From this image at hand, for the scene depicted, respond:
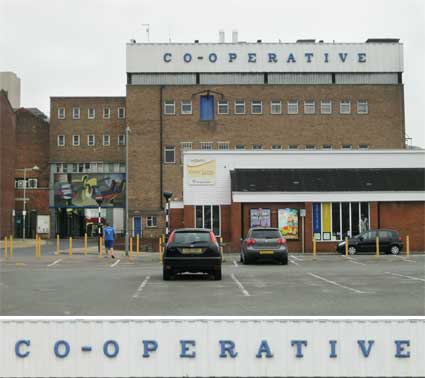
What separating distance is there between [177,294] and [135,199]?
158ft

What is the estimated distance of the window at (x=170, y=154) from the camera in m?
64.7

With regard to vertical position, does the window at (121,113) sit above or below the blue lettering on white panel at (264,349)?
above

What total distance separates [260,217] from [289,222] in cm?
177

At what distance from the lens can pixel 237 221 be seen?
41656mm

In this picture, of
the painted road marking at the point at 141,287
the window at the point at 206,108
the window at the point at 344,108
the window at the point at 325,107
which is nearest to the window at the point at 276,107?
the window at the point at 325,107

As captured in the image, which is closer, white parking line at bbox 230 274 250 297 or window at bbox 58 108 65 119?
white parking line at bbox 230 274 250 297

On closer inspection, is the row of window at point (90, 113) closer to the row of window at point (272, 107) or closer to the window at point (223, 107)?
the row of window at point (272, 107)

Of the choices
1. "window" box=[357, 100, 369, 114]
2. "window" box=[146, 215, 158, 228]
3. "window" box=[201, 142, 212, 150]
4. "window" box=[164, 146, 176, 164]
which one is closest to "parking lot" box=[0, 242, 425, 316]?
"window" box=[146, 215, 158, 228]

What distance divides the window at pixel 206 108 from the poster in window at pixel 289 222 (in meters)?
25.6

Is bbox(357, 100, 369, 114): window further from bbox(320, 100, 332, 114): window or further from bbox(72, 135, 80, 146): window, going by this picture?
bbox(72, 135, 80, 146): window

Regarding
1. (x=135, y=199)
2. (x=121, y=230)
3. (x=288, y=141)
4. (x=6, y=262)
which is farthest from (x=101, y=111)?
(x=6, y=262)

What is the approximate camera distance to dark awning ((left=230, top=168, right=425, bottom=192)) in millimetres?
42062

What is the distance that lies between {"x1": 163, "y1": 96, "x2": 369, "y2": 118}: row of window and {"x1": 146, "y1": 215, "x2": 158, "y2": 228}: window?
1009 cm

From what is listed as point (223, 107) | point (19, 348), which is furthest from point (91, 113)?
point (19, 348)
